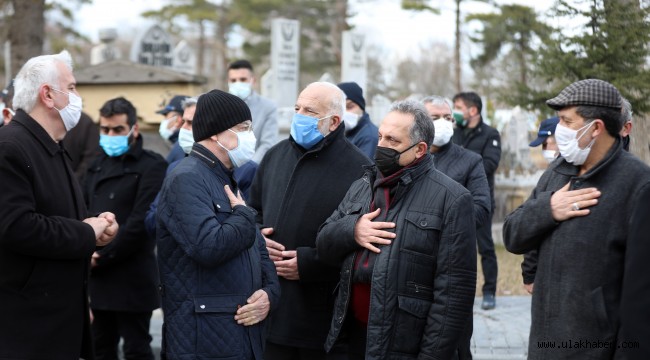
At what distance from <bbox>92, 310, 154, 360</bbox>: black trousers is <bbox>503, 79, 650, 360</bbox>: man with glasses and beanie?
327 cm

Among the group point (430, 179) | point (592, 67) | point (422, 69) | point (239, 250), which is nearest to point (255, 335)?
point (239, 250)

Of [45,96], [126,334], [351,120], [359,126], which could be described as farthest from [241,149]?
[359,126]

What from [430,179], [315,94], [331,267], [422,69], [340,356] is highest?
[422,69]

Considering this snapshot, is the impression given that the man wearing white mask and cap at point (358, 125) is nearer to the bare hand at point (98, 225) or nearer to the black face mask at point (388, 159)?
the black face mask at point (388, 159)

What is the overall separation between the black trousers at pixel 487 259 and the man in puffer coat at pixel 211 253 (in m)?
4.64

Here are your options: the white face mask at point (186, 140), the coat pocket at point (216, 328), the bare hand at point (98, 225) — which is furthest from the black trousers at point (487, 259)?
the bare hand at point (98, 225)

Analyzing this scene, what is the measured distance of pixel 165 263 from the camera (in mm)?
4199

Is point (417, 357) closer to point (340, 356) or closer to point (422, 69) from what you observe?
point (340, 356)

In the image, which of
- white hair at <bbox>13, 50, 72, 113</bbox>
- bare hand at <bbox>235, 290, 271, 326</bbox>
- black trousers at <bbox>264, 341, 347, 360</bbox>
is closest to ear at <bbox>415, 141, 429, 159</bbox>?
bare hand at <bbox>235, 290, 271, 326</bbox>

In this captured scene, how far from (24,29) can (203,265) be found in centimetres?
1042

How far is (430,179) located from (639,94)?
11.8 ft

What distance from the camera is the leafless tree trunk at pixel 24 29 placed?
514 inches

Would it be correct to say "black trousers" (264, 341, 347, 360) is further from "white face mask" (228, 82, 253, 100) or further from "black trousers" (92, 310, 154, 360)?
"white face mask" (228, 82, 253, 100)

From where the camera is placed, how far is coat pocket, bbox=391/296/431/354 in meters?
3.92
